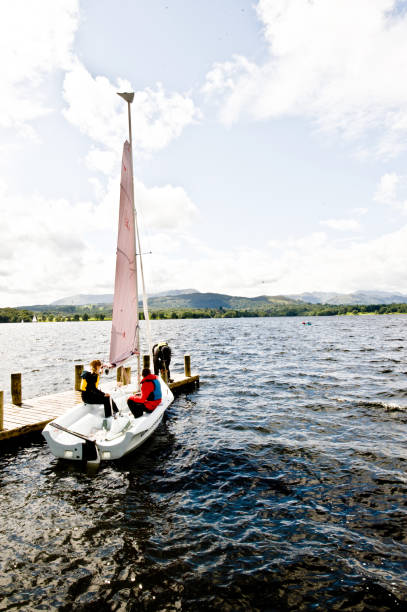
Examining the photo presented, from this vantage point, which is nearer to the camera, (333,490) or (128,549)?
(128,549)

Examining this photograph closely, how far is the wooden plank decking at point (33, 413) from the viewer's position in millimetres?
13031

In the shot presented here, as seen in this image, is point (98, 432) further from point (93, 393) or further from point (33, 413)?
point (33, 413)

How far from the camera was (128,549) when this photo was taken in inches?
281

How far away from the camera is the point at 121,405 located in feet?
45.9

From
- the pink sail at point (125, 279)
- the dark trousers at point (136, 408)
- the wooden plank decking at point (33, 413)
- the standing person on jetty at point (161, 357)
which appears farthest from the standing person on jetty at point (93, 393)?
the standing person on jetty at point (161, 357)

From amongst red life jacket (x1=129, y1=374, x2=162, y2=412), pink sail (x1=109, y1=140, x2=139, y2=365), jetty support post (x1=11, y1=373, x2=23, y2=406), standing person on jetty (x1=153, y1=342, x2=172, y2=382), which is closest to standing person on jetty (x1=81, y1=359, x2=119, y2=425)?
red life jacket (x1=129, y1=374, x2=162, y2=412)

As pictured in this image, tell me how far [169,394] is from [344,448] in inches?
289

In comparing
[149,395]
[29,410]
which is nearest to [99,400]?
[149,395]

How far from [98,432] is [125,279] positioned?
6.11 metres

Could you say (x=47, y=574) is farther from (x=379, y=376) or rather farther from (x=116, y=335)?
(x=379, y=376)

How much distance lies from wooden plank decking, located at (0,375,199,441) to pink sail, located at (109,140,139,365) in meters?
3.84

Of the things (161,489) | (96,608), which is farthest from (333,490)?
(96,608)

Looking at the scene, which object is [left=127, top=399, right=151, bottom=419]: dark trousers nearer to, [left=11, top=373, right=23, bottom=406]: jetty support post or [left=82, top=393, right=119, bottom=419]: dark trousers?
[left=82, top=393, right=119, bottom=419]: dark trousers

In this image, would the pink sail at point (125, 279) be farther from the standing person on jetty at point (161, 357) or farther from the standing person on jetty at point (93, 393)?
the standing person on jetty at point (161, 357)
